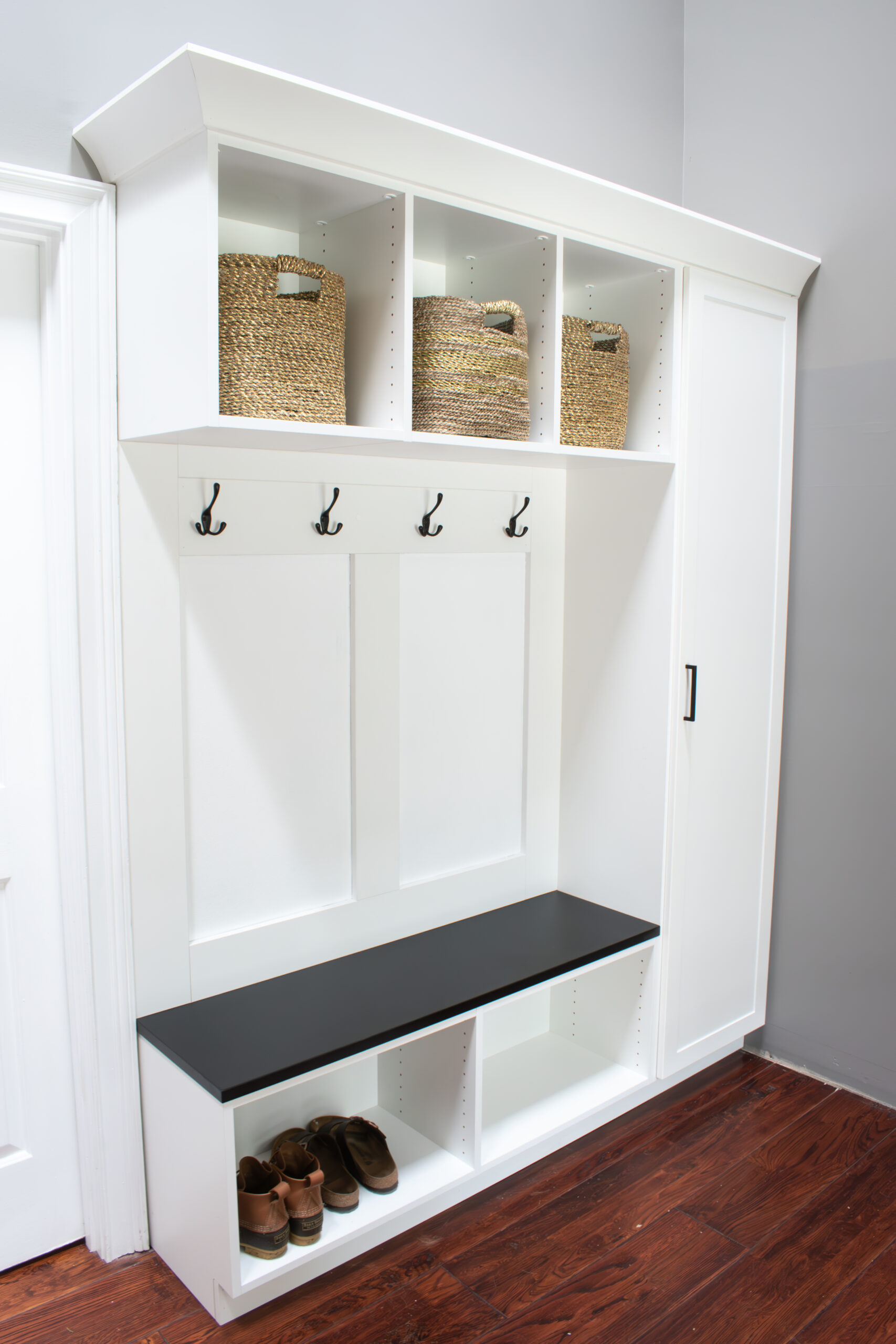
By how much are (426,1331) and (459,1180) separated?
11.0 inches

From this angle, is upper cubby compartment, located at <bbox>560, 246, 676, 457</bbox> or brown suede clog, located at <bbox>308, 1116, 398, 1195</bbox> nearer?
brown suede clog, located at <bbox>308, 1116, 398, 1195</bbox>

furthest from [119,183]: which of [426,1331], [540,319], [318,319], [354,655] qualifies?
[426,1331]

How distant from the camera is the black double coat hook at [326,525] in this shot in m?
1.97

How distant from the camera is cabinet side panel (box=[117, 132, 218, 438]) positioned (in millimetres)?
1438

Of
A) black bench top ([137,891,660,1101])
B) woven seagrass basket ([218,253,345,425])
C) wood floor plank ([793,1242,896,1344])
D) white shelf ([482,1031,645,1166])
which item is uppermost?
woven seagrass basket ([218,253,345,425])

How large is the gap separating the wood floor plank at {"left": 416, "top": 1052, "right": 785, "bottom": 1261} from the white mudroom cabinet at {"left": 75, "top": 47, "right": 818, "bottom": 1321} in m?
0.04

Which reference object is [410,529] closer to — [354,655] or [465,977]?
[354,655]

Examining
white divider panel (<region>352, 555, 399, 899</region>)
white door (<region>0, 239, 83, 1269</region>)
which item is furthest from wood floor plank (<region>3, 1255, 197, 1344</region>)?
white divider panel (<region>352, 555, 399, 899</region>)

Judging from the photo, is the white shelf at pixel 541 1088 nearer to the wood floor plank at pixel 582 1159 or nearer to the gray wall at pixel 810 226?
the wood floor plank at pixel 582 1159

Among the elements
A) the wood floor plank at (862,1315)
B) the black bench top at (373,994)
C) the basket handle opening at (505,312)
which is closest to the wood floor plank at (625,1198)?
the wood floor plank at (862,1315)

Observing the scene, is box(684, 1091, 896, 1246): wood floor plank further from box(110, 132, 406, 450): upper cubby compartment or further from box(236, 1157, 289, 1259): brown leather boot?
box(110, 132, 406, 450): upper cubby compartment

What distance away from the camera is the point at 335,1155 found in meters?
1.92

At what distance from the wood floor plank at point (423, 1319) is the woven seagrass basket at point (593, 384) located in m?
1.63

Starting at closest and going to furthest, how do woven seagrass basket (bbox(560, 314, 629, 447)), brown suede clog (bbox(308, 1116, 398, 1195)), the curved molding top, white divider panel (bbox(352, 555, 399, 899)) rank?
the curved molding top → brown suede clog (bbox(308, 1116, 398, 1195)) → woven seagrass basket (bbox(560, 314, 629, 447)) → white divider panel (bbox(352, 555, 399, 899))
